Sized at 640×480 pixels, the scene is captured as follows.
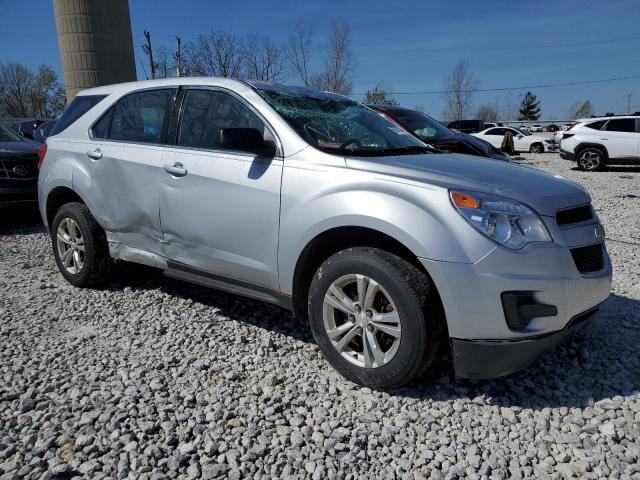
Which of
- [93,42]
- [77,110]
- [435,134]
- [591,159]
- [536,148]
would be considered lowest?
[536,148]

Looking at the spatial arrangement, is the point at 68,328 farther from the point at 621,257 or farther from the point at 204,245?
the point at 621,257

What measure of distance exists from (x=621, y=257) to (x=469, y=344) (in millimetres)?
3918

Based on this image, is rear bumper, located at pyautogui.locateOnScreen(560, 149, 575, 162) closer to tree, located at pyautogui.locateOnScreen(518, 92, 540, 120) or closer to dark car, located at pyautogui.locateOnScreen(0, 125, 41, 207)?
dark car, located at pyautogui.locateOnScreen(0, 125, 41, 207)

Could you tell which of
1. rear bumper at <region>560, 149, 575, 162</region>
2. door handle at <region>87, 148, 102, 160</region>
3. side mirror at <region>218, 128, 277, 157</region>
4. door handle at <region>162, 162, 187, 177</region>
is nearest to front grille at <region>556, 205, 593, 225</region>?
side mirror at <region>218, 128, 277, 157</region>

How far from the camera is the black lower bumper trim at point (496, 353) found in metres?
2.48

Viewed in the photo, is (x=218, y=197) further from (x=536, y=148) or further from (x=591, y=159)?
(x=536, y=148)

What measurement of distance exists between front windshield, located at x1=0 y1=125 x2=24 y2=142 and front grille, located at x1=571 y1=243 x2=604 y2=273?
28.0 feet

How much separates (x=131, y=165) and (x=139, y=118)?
1.53ft

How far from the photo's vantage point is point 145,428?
251 cm

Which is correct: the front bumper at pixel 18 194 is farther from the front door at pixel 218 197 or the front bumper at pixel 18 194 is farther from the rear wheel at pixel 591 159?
the rear wheel at pixel 591 159

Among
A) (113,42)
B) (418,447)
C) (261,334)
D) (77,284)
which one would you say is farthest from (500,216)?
(113,42)

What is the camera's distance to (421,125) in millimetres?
9070

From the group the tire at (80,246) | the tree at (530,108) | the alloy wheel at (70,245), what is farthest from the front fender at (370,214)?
→ the tree at (530,108)

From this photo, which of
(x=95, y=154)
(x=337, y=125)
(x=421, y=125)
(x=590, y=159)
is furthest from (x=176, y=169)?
(x=590, y=159)
